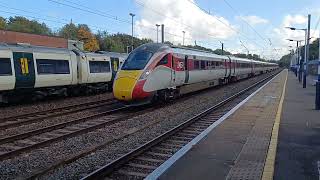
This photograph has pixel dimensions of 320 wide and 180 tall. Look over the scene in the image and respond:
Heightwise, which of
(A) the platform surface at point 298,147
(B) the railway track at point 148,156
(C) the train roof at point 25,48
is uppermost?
(C) the train roof at point 25,48

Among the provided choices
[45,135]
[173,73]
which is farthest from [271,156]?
[173,73]

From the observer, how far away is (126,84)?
16.5 metres

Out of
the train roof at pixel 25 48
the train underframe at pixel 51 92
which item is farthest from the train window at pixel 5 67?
the train underframe at pixel 51 92

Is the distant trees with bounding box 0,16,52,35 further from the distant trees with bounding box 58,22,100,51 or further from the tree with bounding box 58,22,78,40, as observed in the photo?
the distant trees with bounding box 58,22,100,51

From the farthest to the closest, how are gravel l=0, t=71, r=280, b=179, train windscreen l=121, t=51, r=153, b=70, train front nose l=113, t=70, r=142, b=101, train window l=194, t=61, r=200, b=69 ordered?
train window l=194, t=61, r=200, b=69
train windscreen l=121, t=51, r=153, b=70
train front nose l=113, t=70, r=142, b=101
gravel l=0, t=71, r=280, b=179

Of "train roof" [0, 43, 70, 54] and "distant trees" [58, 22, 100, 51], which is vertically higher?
"distant trees" [58, 22, 100, 51]

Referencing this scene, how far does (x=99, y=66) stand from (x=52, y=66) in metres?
5.97

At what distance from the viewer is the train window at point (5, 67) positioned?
17656mm

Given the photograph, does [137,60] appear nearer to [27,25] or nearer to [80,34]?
[27,25]

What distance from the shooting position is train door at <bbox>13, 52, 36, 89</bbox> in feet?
60.9

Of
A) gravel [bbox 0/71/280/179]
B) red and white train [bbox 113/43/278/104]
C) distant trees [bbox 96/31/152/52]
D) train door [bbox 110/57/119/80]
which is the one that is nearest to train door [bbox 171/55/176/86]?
red and white train [bbox 113/43/278/104]

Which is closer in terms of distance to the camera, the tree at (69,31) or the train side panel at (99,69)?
the train side panel at (99,69)

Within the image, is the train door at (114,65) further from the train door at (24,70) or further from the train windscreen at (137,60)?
the train windscreen at (137,60)

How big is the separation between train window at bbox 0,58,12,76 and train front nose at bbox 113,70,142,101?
483 centimetres
